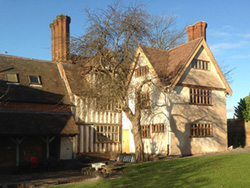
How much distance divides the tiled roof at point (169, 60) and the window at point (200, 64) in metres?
1.16

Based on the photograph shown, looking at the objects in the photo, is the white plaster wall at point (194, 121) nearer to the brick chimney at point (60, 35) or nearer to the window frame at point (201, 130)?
the window frame at point (201, 130)

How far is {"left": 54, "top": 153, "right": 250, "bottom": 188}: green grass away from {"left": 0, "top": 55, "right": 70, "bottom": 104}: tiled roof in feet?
28.1

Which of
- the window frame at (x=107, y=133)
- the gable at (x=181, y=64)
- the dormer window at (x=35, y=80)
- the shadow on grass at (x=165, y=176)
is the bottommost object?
Answer: the shadow on grass at (x=165, y=176)

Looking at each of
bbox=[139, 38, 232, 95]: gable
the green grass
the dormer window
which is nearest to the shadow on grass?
the green grass

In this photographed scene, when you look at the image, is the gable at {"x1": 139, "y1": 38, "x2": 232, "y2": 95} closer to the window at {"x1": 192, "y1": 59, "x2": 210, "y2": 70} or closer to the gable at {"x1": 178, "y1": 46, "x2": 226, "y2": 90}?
the gable at {"x1": 178, "y1": 46, "x2": 226, "y2": 90}

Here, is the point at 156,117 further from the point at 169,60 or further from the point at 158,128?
the point at 169,60

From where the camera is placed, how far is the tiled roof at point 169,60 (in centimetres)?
2120

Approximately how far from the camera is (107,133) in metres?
23.1

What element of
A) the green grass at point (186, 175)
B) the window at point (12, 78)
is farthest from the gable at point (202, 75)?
the window at point (12, 78)

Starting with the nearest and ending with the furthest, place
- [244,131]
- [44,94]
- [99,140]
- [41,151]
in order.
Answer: [41,151]
[44,94]
[99,140]
[244,131]

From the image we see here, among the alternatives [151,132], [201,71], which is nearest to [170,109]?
[151,132]

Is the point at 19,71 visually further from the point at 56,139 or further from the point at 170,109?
the point at 170,109

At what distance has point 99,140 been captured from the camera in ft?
73.9

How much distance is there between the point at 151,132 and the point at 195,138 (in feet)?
11.1
